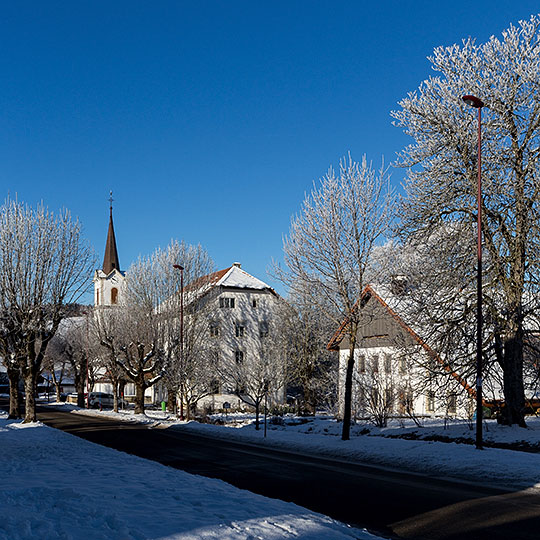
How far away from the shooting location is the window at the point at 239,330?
61156mm

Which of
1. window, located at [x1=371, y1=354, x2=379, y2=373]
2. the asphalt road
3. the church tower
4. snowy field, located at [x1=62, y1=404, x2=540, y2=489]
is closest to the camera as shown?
the asphalt road

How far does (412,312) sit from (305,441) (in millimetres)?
6419

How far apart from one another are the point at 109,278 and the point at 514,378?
7151 centimetres

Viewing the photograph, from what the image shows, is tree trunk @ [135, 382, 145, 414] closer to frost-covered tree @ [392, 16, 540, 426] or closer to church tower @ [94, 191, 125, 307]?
frost-covered tree @ [392, 16, 540, 426]

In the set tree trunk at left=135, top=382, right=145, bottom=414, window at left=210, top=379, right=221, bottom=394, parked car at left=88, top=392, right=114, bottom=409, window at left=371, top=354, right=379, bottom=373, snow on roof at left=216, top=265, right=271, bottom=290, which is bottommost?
parked car at left=88, top=392, right=114, bottom=409

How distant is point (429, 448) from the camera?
1886cm

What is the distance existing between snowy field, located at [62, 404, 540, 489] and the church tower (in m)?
56.4

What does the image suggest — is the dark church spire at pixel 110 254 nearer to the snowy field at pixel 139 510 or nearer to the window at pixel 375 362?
the window at pixel 375 362

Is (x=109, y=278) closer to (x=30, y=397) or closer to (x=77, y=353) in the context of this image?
(x=77, y=353)

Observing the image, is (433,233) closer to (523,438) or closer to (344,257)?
(344,257)

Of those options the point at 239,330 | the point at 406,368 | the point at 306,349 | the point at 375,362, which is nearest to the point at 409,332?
the point at 406,368

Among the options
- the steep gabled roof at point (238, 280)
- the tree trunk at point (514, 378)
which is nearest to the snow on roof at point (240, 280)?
the steep gabled roof at point (238, 280)

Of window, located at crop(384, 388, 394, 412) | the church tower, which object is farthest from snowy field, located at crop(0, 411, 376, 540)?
the church tower

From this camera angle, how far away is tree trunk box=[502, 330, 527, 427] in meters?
22.0
